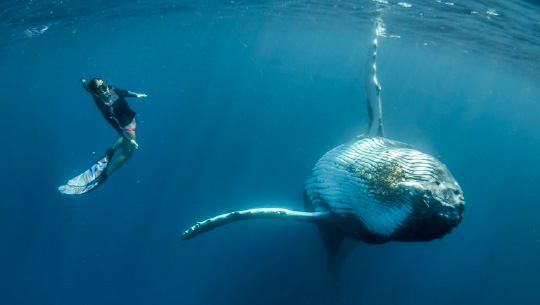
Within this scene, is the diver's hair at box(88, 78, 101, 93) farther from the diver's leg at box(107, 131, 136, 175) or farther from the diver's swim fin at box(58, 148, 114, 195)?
the diver's swim fin at box(58, 148, 114, 195)

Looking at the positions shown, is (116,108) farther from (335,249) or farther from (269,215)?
(335,249)

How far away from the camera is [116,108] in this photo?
29.0ft

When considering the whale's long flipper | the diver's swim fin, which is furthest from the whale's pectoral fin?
the diver's swim fin

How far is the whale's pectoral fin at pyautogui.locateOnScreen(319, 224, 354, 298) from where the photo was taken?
7.38m

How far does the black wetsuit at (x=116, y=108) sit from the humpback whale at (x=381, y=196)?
171 inches

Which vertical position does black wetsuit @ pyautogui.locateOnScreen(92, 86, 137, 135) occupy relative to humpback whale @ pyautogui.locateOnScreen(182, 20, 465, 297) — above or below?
below

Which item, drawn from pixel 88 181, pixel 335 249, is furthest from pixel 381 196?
pixel 88 181

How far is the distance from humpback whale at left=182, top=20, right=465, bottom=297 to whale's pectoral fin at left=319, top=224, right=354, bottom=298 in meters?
2.14

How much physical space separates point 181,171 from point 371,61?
62.1ft

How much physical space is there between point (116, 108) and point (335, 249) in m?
6.65

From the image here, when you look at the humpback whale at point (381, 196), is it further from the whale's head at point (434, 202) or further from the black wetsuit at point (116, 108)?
the black wetsuit at point (116, 108)

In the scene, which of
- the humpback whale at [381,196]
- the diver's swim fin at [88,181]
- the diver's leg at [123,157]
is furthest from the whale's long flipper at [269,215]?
the diver's leg at [123,157]

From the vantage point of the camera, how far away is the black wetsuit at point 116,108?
8352 millimetres

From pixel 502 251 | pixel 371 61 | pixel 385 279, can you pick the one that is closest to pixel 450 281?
pixel 385 279
